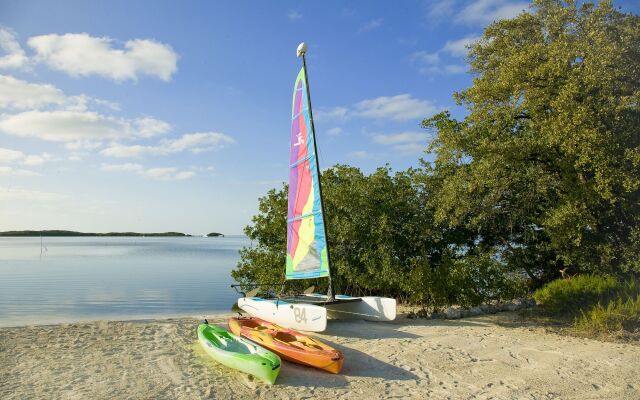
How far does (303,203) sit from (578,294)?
320 inches

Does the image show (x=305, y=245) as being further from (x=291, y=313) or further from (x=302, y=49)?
(x=302, y=49)

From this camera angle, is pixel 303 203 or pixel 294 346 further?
pixel 303 203

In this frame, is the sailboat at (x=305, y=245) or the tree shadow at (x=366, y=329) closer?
the tree shadow at (x=366, y=329)

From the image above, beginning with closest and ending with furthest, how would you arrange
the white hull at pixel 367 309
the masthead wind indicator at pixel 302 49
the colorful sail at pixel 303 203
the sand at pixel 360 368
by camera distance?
the sand at pixel 360 368, the white hull at pixel 367 309, the colorful sail at pixel 303 203, the masthead wind indicator at pixel 302 49

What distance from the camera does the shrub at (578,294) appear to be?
11.9 m

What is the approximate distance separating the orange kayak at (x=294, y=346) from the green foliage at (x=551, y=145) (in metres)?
7.84

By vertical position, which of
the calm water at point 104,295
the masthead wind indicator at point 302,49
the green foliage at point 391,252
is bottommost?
the calm water at point 104,295

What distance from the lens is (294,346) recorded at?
8.48 metres

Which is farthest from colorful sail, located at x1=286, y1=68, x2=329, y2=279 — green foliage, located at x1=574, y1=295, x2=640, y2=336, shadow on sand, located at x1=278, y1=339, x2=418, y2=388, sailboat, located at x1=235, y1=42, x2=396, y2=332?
green foliage, located at x1=574, y1=295, x2=640, y2=336

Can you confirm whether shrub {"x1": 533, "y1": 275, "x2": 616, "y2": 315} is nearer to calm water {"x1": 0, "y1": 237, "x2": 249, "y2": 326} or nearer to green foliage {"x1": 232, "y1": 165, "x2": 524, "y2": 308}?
green foliage {"x1": 232, "y1": 165, "x2": 524, "y2": 308}

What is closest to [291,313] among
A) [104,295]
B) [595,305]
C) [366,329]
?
[366,329]

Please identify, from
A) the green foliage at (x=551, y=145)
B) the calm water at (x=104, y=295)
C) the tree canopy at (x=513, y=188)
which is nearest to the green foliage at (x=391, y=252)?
the tree canopy at (x=513, y=188)

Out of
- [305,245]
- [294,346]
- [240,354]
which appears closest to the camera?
[240,354]

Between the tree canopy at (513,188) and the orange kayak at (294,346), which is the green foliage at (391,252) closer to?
the tree canopy at (513,188)
